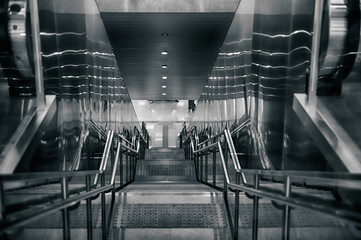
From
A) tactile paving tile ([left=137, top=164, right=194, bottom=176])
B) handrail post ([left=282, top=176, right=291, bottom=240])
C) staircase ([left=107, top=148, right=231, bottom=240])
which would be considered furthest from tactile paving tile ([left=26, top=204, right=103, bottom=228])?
tactile paving tile ([left=137, top=164, right=194, bottom=176])

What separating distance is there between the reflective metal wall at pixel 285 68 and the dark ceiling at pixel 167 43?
6.95 feet

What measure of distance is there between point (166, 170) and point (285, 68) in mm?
3872

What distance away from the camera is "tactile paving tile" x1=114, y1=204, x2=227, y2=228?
10.6 feet

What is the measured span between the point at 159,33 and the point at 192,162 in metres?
3.00

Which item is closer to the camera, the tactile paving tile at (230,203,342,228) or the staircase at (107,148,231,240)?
the tactile paving tile at (230,203,342,228)

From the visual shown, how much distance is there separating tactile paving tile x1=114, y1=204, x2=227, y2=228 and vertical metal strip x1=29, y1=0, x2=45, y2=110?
4.63 feet

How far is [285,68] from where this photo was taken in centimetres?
391

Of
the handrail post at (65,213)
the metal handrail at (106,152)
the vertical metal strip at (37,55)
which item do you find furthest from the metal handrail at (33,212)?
the vertical metal strip at (37,55)

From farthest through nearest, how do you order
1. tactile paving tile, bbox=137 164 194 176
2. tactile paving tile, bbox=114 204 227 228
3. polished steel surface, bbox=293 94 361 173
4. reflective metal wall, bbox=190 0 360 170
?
1. tactile paving tile, bbox=137 164 194 176
2. reflective metal wall, bbox=190 0 360 170
3. tactile paving tile, bbox=114 204 227 228
4. polished steel surface, bbox=293 94 361 173

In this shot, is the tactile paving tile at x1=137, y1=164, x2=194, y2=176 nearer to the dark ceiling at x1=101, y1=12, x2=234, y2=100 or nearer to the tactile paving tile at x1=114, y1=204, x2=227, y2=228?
the dark ceiling at x1=101, y1=12, x2=234, y2=100

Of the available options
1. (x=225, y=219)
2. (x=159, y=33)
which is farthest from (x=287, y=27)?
(x=159, y=33)

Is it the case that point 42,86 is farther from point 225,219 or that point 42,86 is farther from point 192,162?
point 192,162

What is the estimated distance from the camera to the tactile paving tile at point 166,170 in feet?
23.2

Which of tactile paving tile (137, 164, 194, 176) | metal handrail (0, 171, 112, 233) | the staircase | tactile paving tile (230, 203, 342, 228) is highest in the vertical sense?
metal handrail (0, 171, 112, 233)
